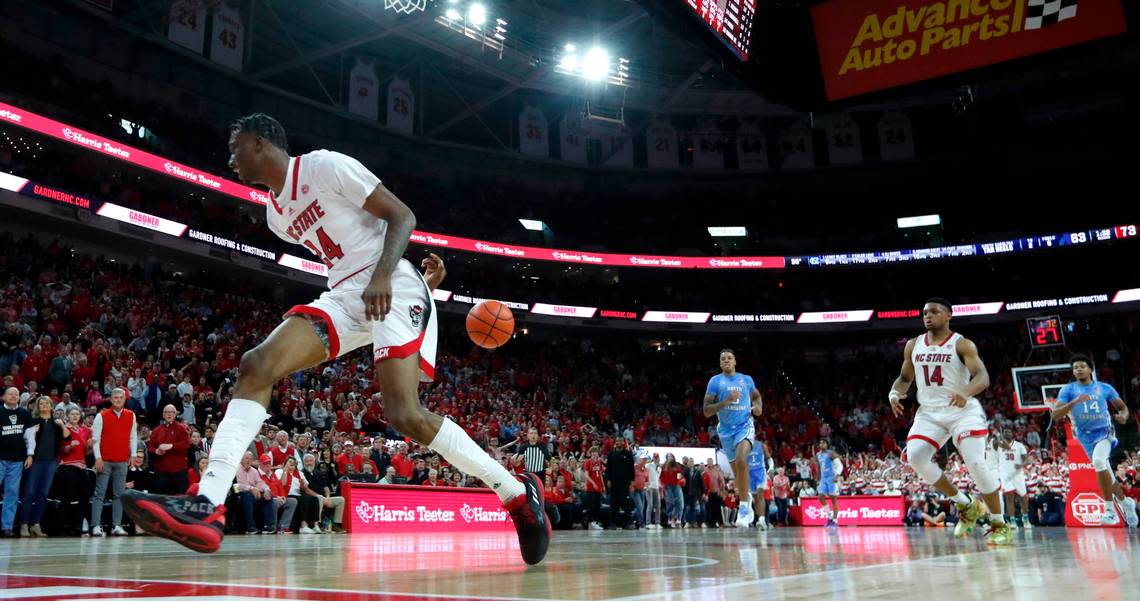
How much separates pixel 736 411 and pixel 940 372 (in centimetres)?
286

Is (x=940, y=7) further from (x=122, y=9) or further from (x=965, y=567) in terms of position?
(x=122, y=9)

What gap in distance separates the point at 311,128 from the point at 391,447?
18.5 m

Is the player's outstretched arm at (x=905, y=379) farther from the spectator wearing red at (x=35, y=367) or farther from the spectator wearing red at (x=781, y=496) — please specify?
the spectator wearing red at (x=35, y=367)

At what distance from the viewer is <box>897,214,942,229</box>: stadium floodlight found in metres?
34.6

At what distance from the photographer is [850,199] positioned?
37250 millimetres

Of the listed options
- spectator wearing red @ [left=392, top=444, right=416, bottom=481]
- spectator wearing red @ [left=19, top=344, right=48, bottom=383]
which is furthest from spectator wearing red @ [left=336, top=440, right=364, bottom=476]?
spectator wearing red @ [left=19, top=344, right=48, bottom=383]

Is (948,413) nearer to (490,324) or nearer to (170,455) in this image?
(490,324)

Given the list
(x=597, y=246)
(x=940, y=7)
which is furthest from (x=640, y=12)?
(x=940, y=7)

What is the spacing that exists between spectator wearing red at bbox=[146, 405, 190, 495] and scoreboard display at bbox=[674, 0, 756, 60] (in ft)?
28.0

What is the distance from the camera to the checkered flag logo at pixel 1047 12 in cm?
959

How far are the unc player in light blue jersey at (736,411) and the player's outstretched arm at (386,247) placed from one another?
637 cm

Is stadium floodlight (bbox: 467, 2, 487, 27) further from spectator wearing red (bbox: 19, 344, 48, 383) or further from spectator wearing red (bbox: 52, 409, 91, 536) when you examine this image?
spectator wearing red (bbox: 52, 409, 91, 536)

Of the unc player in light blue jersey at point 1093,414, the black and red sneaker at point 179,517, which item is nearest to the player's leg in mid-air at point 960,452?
the unc player in light blue jersey at point 1093,414

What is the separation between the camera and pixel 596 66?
88.8 ft
